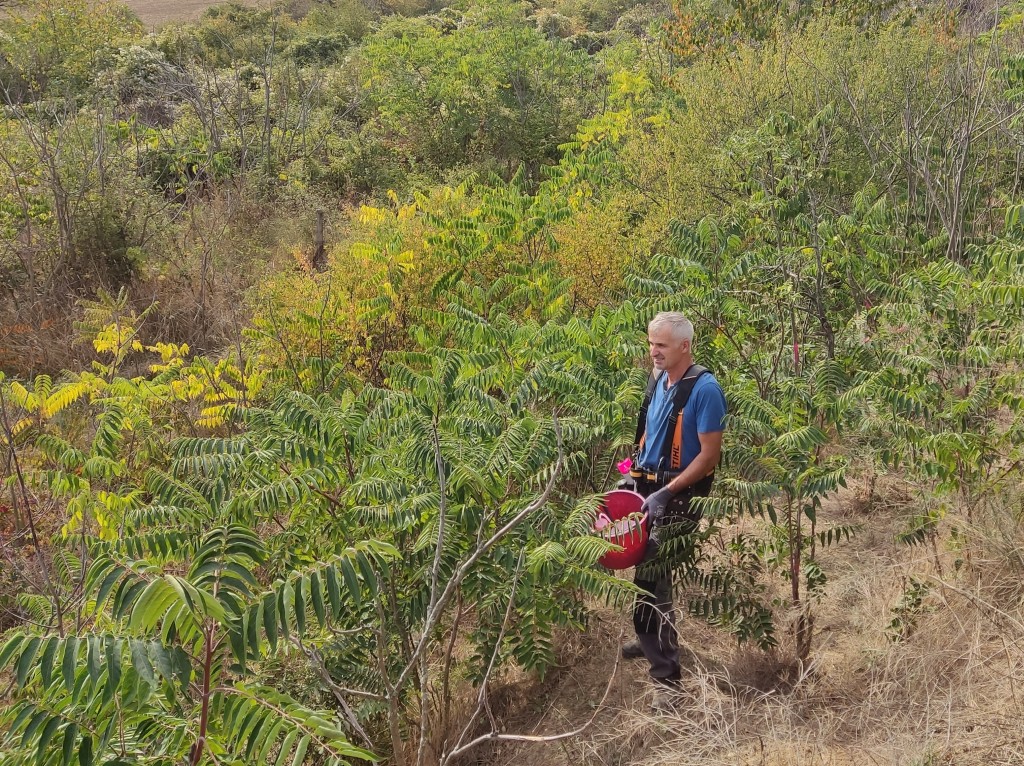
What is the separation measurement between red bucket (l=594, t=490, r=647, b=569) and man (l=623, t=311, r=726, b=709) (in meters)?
0.06

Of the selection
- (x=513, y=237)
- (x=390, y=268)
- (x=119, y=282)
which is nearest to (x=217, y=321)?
(x=119, y=282)

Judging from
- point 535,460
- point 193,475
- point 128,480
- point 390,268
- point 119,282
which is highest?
point 535,460

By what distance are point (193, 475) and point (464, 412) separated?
4.71 ft

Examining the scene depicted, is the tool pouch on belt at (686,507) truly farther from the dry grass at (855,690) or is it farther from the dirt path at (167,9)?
the dirt path at (167,9)

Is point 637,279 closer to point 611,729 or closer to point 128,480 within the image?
point 611,729

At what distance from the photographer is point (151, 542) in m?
3.70

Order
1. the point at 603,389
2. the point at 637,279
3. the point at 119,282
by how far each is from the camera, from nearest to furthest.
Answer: the point at 603,389 < the point at 637,279 < the point at 119,282

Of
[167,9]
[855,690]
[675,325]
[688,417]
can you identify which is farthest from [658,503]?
[167,9]

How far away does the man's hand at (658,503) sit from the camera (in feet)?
13.7

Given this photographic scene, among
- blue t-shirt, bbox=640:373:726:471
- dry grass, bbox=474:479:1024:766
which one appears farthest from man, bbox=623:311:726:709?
dry grass, bbox=474:479:1024:766

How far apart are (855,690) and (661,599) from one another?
1.01 meters

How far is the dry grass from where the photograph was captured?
3.43 m

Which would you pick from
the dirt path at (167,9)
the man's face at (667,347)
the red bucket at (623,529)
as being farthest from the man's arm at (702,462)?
the dirt path at (167,9)

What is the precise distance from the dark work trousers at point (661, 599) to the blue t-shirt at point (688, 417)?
0.16 m
